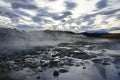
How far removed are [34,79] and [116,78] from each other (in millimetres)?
2812

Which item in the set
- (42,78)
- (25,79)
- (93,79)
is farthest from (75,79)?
(25,79)

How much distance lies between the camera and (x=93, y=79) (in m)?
6.31

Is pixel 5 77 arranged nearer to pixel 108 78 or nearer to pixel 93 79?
Answer: pixel 93 79

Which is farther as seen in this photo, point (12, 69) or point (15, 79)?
point (12, 69)

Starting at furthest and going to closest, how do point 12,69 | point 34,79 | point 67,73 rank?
point 12,69
point 67,73
point 34,79

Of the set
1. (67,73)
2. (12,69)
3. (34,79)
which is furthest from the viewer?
(12,69)

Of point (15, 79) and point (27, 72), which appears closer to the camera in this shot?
point (15, 79)

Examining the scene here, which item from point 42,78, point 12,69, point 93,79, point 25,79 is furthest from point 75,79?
point 12,69

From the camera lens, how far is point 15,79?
638cm

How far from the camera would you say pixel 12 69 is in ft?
26.0

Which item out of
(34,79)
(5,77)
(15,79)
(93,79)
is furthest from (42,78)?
(93,79)

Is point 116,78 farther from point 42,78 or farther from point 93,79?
point 42,78

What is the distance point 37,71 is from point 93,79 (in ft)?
7.78

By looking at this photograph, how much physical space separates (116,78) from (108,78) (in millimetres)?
269
